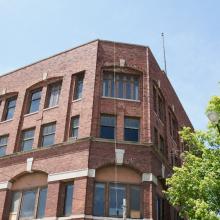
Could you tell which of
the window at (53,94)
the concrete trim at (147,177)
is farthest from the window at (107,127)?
the window at (53,94)

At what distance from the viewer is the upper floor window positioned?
87.9ft

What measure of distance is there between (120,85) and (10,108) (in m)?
9.08

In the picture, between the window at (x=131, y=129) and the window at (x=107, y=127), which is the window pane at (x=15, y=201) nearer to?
the window at (x=107, y=127)

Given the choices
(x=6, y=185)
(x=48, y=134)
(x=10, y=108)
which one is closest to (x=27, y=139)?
(x=48, y=134)

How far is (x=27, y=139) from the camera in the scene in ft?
90.7

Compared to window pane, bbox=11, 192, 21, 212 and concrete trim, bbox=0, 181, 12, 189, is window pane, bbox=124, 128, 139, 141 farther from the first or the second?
concrete trim, bbox=0, 181, 12, 189

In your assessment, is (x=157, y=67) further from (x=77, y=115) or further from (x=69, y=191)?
(x=69, y=191)

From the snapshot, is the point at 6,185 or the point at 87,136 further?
the point at 6,185

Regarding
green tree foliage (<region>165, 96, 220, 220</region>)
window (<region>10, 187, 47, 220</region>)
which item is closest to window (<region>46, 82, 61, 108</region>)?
window (<region>10, 187, 47, 220</region>)

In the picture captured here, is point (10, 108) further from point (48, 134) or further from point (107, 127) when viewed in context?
point (107, 127)

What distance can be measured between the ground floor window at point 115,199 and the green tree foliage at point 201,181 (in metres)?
2.48

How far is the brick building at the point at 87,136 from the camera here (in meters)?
23.0

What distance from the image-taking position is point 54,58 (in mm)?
29734

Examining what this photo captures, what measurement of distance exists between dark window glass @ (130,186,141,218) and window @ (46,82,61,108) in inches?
344
